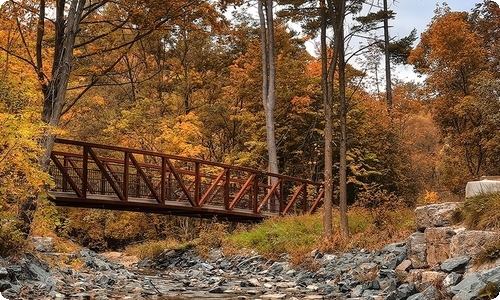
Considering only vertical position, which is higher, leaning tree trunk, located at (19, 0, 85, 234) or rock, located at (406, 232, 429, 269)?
leaning tree trunk, located at (19, 0, 85, 234)

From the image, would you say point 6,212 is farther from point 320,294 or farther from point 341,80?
point 341,80

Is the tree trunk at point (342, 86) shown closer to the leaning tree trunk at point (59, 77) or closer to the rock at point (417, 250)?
the rock at point (417, 250)

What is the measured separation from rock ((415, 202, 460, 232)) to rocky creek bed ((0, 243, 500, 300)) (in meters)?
0.52

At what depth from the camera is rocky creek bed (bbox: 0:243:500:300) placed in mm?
5910

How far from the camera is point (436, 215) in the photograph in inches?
285

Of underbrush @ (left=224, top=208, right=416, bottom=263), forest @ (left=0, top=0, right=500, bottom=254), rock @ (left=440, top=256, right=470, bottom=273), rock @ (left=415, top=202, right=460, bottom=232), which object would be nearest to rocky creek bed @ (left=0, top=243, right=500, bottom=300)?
rock @ (left=440, top=256, right=470, bottom=273)

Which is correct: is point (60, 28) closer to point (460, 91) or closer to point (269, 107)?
point (269, 107)

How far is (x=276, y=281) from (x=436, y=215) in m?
3.09

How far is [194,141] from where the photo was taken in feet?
60.3

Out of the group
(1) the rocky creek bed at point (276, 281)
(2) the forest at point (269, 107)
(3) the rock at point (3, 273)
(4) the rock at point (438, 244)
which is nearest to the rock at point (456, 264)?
(1) the rocky creek bed at point (276, 281)

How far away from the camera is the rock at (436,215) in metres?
7.16

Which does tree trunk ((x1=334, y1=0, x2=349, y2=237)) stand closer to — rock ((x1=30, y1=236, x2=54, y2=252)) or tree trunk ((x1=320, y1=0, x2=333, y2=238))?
tree trunk ((x1=320, y1=0, x2=333, y2=238))

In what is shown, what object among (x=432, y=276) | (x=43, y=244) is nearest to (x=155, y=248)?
(x=43, y=244)

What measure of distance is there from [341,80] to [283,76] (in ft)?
32.5
